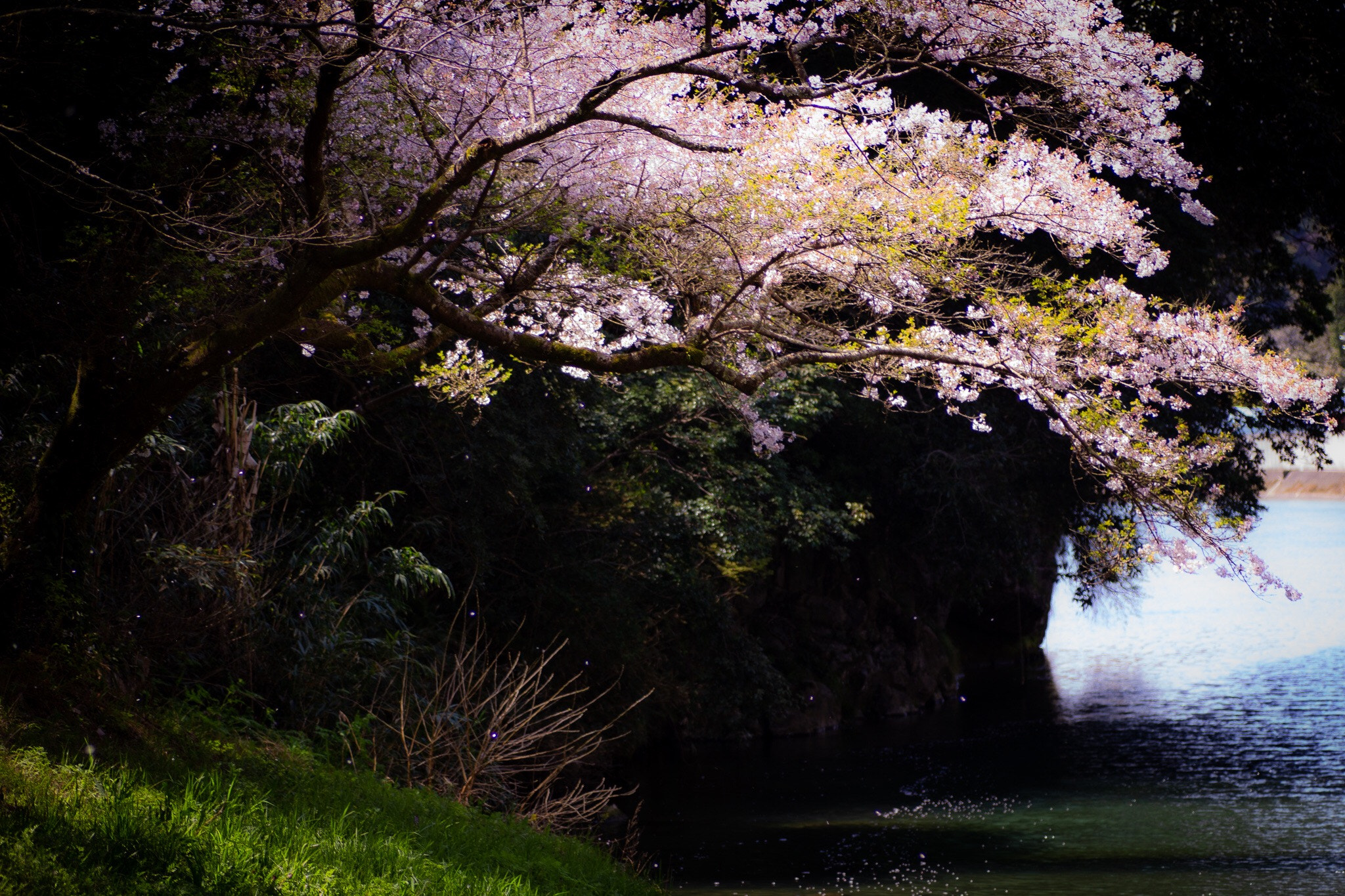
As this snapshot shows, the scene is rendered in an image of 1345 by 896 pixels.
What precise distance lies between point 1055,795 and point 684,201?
8076mm

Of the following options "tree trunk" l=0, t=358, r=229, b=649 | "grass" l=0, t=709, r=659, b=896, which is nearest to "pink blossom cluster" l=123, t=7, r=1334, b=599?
"tree trunk" l=0, t=358, r=229, b=649

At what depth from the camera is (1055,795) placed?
11.7 metres

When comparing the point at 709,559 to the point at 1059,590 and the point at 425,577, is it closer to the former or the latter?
the point at 425,577

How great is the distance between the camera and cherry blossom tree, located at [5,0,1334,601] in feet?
17.7

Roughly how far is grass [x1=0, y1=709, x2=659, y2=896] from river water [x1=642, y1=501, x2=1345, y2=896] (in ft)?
11.1

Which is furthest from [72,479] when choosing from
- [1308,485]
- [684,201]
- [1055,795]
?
[1308,485]

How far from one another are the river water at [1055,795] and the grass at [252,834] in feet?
11.1

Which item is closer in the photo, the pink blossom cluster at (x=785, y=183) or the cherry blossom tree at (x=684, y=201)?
the cherry blossom tree at (x=684, y=201)

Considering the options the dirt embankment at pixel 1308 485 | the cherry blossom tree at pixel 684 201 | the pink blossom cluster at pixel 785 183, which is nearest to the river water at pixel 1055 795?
the cherry blossom tree at pixel 684 201

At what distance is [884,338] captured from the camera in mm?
6355

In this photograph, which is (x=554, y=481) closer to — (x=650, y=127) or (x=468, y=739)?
(x=468, y=739)

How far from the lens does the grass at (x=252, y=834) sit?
12.0ft

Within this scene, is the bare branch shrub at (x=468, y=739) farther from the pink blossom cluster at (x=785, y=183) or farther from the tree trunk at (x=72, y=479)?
the pink blossom cluster at (x=785, y=183)

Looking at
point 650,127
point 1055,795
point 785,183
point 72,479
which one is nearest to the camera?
point 650,127
